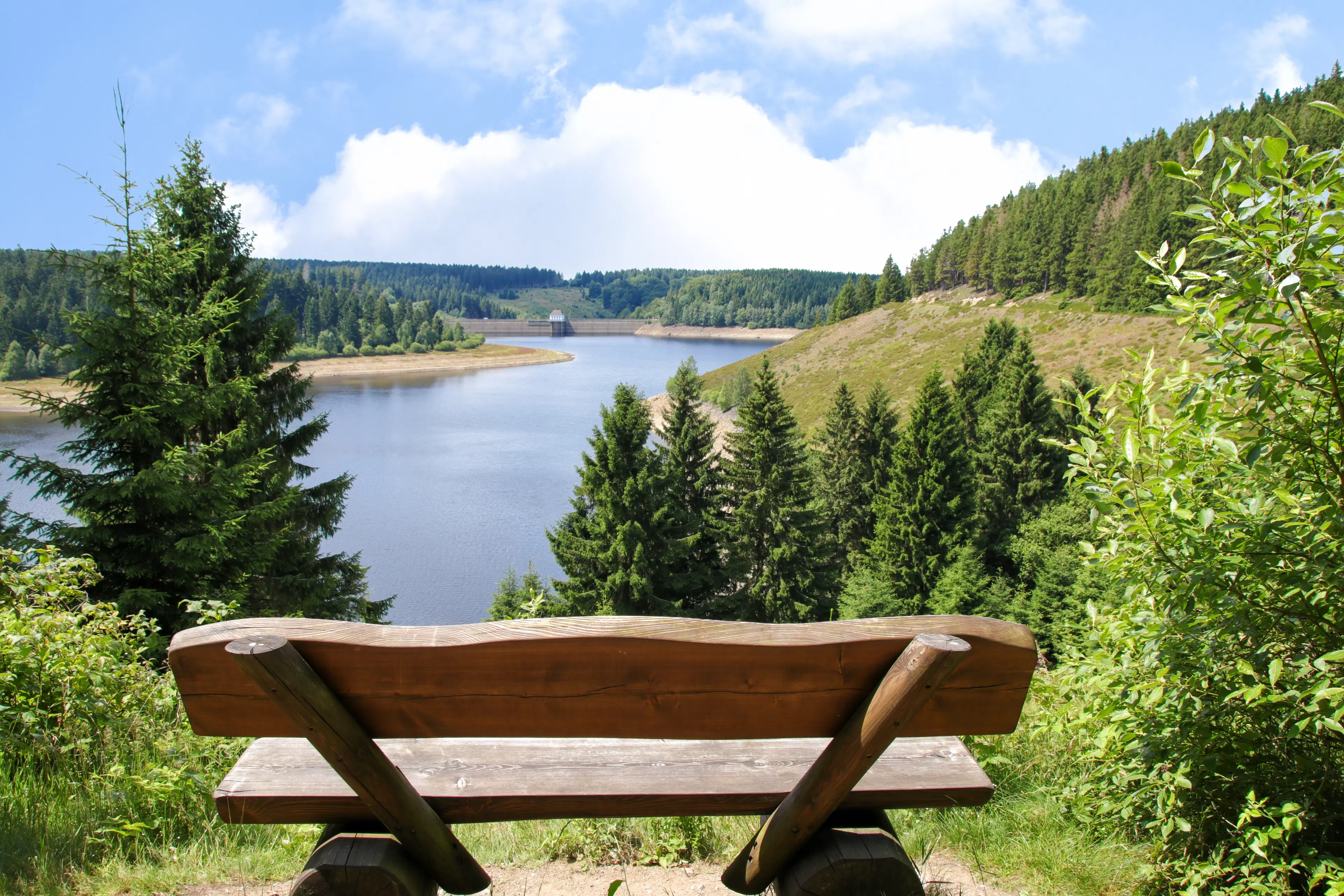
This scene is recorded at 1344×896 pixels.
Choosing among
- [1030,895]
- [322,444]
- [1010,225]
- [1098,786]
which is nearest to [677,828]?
[1030,895]

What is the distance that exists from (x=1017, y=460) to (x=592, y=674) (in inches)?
1351

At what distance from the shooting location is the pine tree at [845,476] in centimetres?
3434

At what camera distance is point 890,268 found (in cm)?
9488

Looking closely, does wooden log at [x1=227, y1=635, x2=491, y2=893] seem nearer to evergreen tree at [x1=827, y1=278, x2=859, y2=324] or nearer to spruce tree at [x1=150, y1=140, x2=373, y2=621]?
spruce tree at [x1=150, y1=140, x2=373, y2=621]

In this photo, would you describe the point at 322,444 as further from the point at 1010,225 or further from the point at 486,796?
the point at 1010,225

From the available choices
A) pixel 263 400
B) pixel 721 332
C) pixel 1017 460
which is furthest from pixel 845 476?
pixel 721 332

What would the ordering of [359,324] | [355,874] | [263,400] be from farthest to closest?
[359,324] < [263,400] < [355,874]

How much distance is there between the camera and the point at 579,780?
1.83 metres

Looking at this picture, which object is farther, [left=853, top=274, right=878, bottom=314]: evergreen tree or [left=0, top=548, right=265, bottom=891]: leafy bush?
[left=853, top=274, right=878, bottom=314]: evergreen tree

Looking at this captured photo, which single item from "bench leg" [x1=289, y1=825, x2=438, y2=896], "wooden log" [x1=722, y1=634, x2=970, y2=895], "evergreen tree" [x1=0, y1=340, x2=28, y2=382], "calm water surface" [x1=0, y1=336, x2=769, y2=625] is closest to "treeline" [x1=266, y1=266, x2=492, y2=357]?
"calm water surface" [x1=0, y1=336, x2=769, y2=625]

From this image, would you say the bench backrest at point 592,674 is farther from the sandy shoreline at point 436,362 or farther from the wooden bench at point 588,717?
the sandy shoreline at point 436,362

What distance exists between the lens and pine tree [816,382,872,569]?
34.3 meters

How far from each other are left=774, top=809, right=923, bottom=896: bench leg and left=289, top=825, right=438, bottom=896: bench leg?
0.87m

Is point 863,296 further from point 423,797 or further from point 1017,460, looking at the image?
point 423,797
